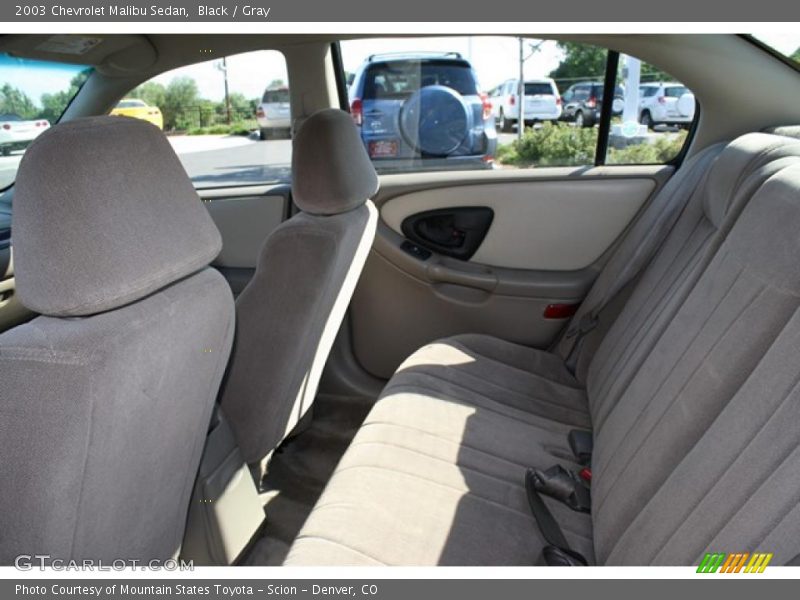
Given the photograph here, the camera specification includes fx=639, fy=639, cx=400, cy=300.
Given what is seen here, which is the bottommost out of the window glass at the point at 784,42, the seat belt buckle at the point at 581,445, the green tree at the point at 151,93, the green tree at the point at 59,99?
the seat belt buckle at the point at 581,445

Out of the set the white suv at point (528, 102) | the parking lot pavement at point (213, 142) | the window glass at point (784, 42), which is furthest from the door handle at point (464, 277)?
the window glass at point (784, 42)

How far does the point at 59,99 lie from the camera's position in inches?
78.0

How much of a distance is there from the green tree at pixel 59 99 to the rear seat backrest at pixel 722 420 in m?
1.84

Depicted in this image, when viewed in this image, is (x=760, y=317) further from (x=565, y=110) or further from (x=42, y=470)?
(x=565, y=110)

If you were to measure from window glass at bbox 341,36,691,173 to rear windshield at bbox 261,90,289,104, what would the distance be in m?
0.25

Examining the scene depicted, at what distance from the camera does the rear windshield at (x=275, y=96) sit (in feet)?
7.94

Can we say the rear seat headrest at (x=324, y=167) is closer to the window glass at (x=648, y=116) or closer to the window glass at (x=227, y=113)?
the window glass at (x=227, y=113)

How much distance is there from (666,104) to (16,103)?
2.09m

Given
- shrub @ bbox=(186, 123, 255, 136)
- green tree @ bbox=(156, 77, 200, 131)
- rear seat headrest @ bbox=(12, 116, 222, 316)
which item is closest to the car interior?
rear seat headrest @ bbox=(12, 116, 222, 316)

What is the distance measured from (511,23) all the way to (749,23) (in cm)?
47

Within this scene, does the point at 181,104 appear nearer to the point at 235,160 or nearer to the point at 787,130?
the point at 235,160

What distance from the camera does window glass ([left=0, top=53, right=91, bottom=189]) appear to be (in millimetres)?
1771

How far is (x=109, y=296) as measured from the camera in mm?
871

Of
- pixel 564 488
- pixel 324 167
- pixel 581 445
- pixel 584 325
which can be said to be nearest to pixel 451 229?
pixel 584 325
